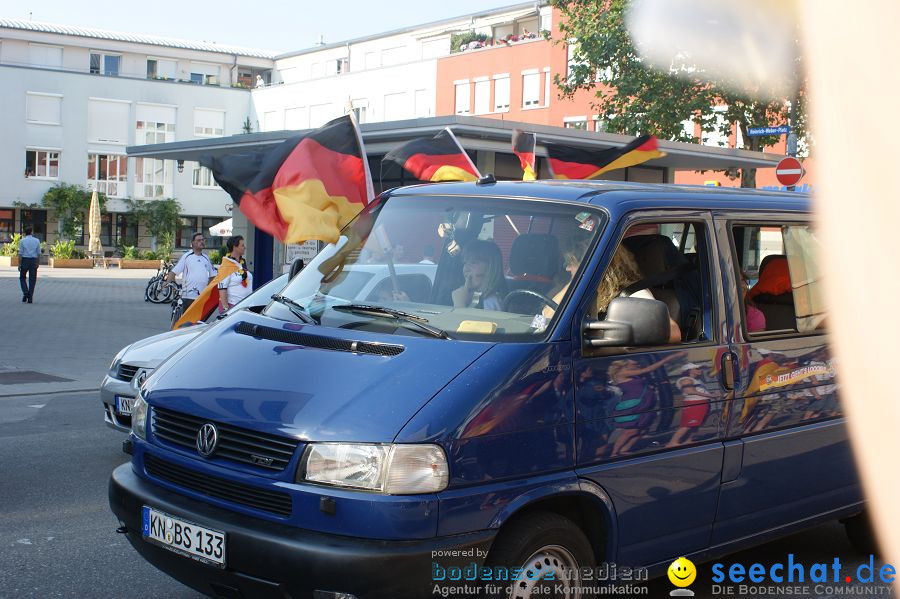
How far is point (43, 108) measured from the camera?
215ft

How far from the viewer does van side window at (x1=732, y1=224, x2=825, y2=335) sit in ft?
17.5

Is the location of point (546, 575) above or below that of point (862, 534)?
above

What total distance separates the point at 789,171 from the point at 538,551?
14.0m

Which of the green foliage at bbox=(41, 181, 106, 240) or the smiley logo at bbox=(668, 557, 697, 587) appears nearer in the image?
the smiley logo at bbox=(668, 557, 697, 587)

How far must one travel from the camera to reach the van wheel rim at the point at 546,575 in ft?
13.3

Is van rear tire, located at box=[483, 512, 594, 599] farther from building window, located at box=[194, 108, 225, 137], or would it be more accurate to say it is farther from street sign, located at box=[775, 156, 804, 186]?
building window, located at box=[194, 108, 225, 137]

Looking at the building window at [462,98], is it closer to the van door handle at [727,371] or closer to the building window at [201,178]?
the building window at [201,178]

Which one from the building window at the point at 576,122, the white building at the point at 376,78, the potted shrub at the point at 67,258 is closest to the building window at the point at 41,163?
the white building at the point at 376,78

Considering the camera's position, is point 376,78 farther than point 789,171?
Yes

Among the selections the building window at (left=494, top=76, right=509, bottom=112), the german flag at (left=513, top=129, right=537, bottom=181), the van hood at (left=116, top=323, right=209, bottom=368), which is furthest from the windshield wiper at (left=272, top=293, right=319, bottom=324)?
the building window at (left=494, top=76, right=509, bottom=112)

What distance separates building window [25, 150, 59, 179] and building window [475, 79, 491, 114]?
25931 mm

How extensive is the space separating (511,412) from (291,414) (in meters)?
0.81

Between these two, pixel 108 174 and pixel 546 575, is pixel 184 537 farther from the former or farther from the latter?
pixel 108 174

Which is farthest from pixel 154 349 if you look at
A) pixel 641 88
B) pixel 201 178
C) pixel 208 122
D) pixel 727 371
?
pixel 208 122
